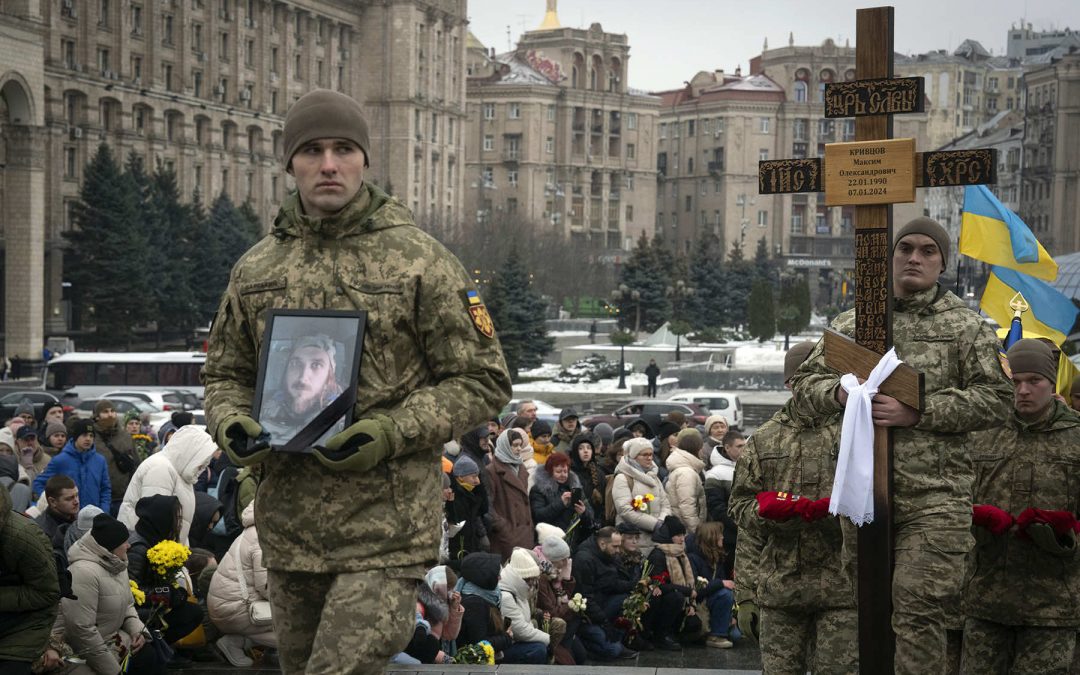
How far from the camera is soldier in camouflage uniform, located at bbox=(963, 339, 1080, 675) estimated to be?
20.6ft

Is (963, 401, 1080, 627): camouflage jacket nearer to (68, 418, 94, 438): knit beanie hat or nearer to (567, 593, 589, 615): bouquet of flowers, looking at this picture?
(567, 593, 589, 615): bouquet of flowers

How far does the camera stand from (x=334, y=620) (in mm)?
4062

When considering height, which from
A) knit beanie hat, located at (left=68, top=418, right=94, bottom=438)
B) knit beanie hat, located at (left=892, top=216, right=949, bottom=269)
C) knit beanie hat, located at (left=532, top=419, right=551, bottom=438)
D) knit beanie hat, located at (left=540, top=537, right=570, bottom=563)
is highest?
knit beanie hat, located at (left=892, top=216, right=949, bottom=269)

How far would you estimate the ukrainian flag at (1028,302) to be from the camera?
11.2m

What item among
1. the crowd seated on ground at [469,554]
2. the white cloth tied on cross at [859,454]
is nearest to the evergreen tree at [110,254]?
the crowd seated on ground at [469,554]

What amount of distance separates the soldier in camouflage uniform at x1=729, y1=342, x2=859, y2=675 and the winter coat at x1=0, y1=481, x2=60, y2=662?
2.82 metres

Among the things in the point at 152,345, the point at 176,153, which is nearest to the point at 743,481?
the point at 152,345

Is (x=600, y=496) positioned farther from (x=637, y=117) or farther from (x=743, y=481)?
(x=637, y=117)

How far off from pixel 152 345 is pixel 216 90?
72.1 ft

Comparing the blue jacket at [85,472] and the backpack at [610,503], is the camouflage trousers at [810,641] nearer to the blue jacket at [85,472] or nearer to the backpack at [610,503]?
the backpack at [610,503]

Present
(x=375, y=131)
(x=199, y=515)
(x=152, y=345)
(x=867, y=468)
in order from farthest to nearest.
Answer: (x=375, y=131) → (x=152, y=345) → (x=199, y=515) → (x=867, y=468)

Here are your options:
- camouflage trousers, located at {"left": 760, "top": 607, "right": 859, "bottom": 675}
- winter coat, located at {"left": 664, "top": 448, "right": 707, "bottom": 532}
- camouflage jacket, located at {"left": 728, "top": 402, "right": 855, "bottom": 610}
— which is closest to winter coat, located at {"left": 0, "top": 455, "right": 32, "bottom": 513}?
winter coat, located at {"left": 664, "top": 448, "right": 707, "bottom": 532}

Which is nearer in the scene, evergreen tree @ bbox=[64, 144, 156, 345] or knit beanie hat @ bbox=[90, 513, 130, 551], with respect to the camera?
knit beanie hat @ bbox=[90, 513, 130, 551]

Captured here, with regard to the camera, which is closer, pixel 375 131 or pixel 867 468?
pixel 867 468
